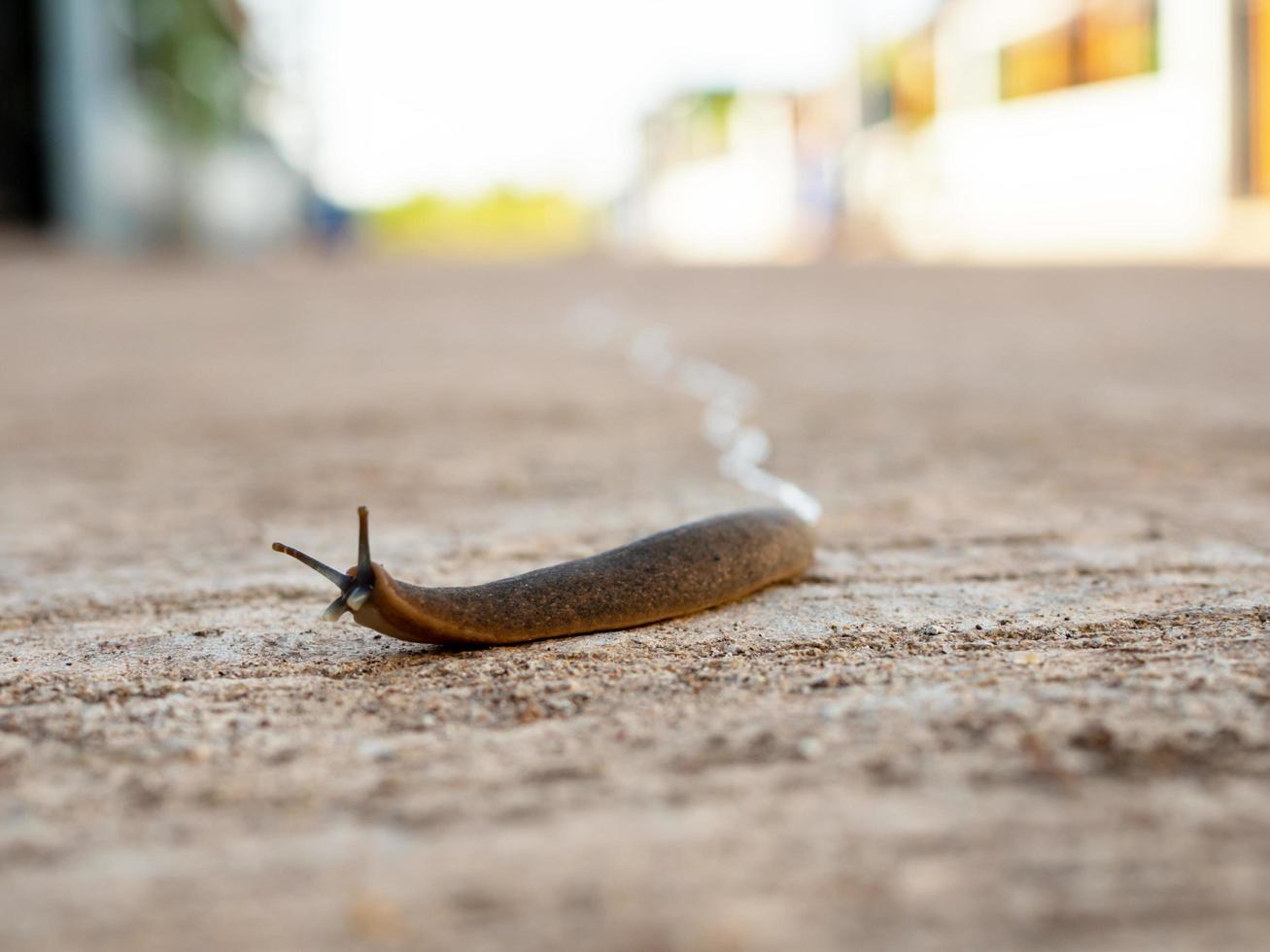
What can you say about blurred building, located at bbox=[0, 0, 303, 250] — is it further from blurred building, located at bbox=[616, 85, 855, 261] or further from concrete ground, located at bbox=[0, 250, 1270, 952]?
concrete ground, located at bbox=[0, 250, 1270, 952]

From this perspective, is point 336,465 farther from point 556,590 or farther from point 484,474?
point 556,590

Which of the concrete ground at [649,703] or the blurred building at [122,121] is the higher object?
the blurred building at [122,121]

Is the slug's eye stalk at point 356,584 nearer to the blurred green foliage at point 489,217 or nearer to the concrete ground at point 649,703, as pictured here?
the concrete ground at point 649,703

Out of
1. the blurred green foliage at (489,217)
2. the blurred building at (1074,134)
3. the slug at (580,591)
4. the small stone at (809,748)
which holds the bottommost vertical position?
the small stone at (809,748)

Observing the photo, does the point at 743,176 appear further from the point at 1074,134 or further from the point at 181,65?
the point at 181,65

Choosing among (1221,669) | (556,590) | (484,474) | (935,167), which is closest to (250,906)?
(556,590)

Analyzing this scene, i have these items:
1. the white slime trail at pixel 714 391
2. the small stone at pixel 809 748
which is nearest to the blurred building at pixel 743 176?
the white slime trail at pixel 714 391


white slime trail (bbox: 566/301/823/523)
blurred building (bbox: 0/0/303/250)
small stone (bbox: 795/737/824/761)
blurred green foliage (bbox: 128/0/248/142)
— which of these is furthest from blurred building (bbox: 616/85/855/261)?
small stone (bbox: 795/737/824/761)

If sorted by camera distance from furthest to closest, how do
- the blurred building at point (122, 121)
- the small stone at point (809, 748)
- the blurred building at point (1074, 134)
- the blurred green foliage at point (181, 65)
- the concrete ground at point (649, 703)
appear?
the blurred green foliage at point (181, 65) → the blurred building at point (1074, 134) → the blurred building at point (122, 121) → the small stone at point (809, 748) → the concrete ground at point (649, 703)
